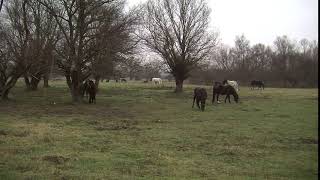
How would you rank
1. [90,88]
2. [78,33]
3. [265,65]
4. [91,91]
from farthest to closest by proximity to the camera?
[265,65], [90,88], [91,91], [78,33]

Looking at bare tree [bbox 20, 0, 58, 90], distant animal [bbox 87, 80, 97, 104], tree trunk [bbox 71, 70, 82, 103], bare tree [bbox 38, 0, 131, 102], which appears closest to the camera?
bare tree [bbox 20, 0, 58, 90]

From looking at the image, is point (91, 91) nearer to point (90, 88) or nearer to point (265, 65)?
point (90, 88)

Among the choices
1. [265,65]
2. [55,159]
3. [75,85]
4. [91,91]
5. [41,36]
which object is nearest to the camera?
[55,159]

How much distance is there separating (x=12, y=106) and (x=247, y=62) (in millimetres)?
66220

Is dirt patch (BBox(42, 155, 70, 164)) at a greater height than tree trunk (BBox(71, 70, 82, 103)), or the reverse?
tree trunk (BBox(71, 70, 82, 103))

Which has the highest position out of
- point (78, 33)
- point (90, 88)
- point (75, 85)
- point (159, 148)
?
point (78, 33)

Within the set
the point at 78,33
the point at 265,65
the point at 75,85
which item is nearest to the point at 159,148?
the point at 78,33

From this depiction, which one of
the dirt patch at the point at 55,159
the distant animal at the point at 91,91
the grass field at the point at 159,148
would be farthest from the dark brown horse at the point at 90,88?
Answer: the dirt patch at the point at 55,159

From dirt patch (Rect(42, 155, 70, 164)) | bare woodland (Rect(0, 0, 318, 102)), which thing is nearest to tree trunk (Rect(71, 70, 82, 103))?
bare woodland (Rect(0, 0, 318, 102))

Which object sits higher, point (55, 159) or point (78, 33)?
point (78, 33)

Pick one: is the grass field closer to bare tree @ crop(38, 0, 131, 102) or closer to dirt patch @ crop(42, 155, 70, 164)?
Result: dirt patch @ crop(42, 155, 70, 164)

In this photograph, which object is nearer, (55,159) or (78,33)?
(55,159)

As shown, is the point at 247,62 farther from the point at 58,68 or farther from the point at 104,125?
the point at 104,125

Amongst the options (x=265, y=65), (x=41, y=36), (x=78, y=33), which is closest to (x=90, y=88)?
(x=78, y=33)
